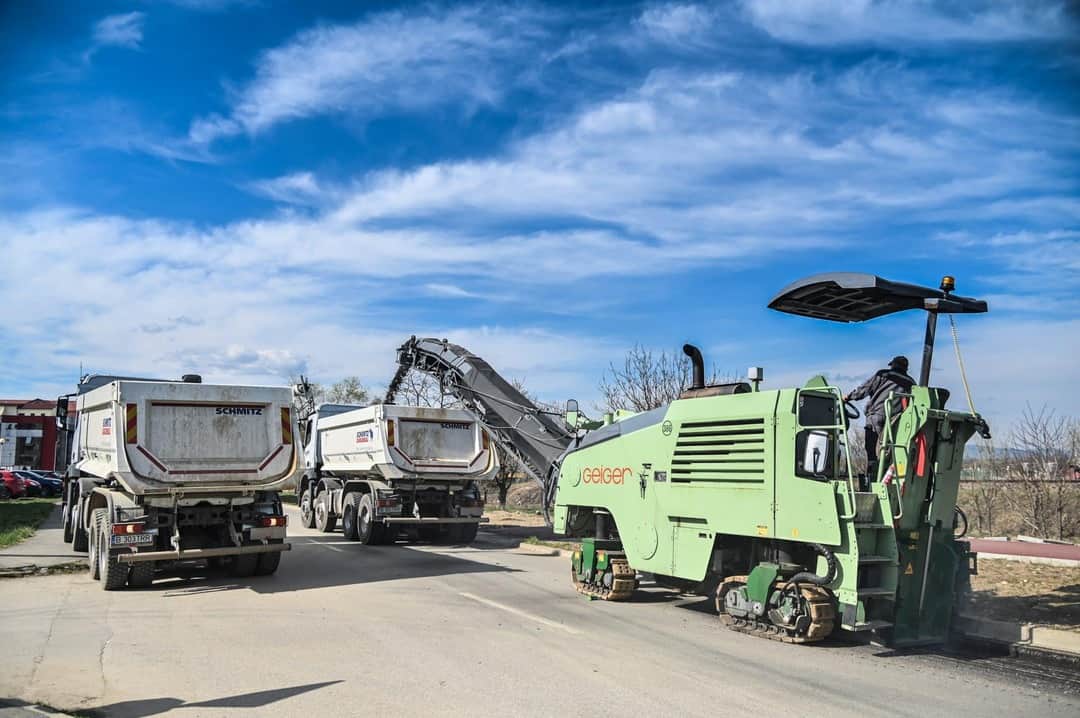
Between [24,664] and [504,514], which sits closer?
[24,664]

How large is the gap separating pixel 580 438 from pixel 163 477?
570 cm

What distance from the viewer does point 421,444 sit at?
1766cm

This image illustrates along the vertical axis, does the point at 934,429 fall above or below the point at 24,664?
above

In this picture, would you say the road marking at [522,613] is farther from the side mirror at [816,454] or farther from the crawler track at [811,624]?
the side mirror at [816,454]

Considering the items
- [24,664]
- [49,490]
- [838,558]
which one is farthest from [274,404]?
[49,490]

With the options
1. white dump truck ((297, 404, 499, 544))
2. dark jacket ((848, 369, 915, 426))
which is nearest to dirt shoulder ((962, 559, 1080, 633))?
dark jacket ((848, 369, 915, 426))

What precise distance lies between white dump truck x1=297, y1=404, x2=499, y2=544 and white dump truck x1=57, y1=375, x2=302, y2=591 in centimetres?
462

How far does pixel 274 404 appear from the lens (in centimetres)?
1273

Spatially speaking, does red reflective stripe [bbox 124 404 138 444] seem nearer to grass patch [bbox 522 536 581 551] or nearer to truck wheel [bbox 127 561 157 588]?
truck wheel [bbox 127 561 157 588]

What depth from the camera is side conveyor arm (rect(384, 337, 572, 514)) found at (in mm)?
17656

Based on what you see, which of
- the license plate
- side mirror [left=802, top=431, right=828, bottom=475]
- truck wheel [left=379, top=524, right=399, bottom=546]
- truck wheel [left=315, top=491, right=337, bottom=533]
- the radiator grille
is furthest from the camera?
truck wheel [left=315, top=491, right=337, bottom=533]

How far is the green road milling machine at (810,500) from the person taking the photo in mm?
7871

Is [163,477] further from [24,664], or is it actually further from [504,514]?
[504,514]

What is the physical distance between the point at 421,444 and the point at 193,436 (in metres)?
6.18
